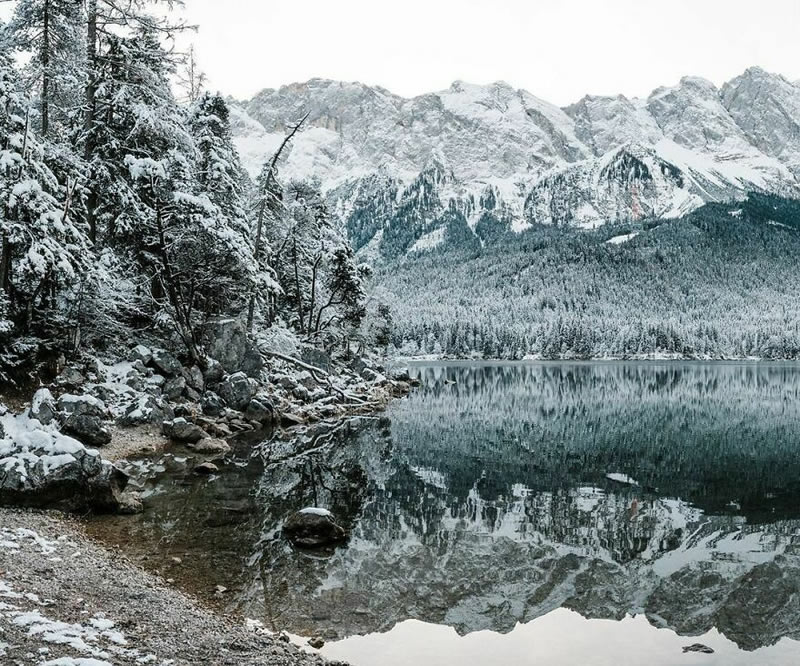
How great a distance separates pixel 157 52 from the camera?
2480 centimetres

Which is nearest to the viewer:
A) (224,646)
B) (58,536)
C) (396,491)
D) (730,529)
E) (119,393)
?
(224,646)

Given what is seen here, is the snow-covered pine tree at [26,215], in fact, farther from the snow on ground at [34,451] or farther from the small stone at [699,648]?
the small stone at [699,648]

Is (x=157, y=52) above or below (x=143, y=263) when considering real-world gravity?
above

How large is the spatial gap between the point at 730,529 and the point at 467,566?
27.0 ft

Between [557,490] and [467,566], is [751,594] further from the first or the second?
[557,490]

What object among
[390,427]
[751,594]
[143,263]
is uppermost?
[143,263]

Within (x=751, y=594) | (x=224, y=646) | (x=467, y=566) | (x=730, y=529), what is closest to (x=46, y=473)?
(x=224, y=646)

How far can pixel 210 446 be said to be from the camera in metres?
23.3

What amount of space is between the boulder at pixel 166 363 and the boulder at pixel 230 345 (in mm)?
3131

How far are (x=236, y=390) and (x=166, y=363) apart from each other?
368 centimetres

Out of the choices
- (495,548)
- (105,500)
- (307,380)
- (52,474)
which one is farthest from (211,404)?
(495,548)

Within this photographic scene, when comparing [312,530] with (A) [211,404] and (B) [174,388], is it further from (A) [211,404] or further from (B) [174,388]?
(A) [211,404]

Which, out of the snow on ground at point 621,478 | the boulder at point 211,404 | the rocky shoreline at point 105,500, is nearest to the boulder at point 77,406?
the rocky shoreline at point 105,500

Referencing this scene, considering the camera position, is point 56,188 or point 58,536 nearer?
point 58,536
